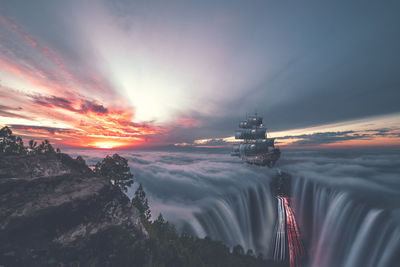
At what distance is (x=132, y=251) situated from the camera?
16016mm

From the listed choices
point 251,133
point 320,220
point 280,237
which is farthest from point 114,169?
point 251,133

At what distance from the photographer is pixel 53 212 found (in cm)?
1327

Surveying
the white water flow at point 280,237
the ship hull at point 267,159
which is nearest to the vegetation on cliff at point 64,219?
the white water flow at point 280,237

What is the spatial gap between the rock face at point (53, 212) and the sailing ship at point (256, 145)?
105175 millimetres

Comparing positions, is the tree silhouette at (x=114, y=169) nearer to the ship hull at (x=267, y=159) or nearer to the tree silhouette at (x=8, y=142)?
the tree silhouette at (x=8, y=142)

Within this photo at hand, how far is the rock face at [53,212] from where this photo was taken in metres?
11.9

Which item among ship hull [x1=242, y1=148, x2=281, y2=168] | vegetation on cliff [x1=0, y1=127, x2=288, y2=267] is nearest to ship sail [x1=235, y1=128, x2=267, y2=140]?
ship hull [x1=242, y1=148, x2=281, y2=168]

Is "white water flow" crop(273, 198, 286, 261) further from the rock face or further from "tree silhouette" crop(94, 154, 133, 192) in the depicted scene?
"tree silhouette" crop(94, 154, 133, 192)

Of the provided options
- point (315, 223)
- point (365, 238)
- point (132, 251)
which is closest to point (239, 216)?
point (315, 223)

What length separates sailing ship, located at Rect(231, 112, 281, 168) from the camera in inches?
4120

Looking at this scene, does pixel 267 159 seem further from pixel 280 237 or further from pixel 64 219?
pixel 64 219

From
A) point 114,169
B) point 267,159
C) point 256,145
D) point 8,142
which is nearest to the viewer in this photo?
point 8,142

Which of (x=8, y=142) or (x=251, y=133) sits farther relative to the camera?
(x=251, y=133)

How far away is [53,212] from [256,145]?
115605 millimetres
